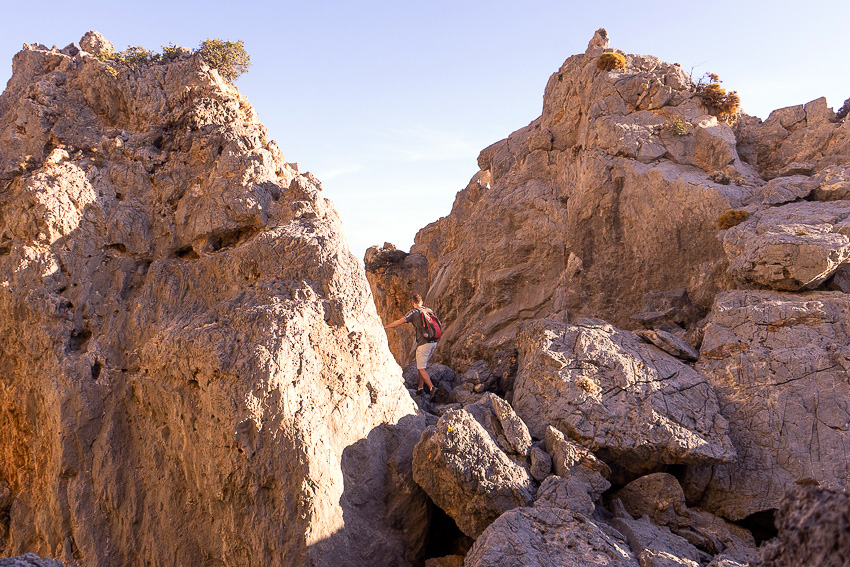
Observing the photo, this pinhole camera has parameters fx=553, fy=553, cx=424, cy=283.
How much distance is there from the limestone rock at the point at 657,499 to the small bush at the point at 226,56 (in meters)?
16.5

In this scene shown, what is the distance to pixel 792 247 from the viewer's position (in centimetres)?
1571

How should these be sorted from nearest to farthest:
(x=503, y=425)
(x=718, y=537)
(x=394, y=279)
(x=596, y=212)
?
(x=718, y=537) → (x=503, y=425) → (x=596, y=212) → (x=394, y=279)

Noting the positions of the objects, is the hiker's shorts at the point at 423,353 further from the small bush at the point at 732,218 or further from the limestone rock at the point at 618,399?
the small bush at the point at 732,218

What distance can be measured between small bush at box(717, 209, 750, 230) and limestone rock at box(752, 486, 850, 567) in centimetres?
1630

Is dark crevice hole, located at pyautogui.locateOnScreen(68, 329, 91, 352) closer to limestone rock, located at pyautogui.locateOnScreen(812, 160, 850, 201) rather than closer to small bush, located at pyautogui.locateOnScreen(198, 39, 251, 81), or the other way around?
small bush, located at pyautogui.locateOnScreen(198, 39, 251, 81)

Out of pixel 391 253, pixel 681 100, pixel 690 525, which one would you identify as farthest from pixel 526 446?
pixel 391 253

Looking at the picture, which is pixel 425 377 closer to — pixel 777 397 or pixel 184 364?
pixel 184 364

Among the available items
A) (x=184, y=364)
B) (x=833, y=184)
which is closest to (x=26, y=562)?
(x=184, y=364)

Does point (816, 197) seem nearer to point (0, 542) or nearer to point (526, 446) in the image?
point (526, 446)

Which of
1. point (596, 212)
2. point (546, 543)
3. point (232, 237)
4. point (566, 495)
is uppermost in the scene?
point (596, 212)

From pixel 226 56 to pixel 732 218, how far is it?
57.8 feet

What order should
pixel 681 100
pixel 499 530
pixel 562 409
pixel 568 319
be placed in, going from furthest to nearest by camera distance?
pixel 681 100, pixel 568 319, pixel 562 409, pixel 499 530

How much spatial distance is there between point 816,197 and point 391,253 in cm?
2303

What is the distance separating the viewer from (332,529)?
10570mm
